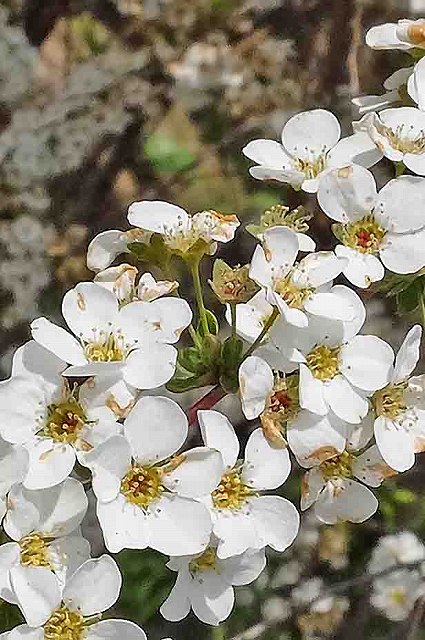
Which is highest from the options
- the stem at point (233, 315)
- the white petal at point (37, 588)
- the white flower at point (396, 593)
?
the stem at point (233, 315)

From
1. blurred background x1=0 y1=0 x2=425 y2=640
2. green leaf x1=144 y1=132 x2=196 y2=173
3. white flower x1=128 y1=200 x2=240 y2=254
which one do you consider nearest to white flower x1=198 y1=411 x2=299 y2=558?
white flower x1=128 y1=200 x2=240 y2=254

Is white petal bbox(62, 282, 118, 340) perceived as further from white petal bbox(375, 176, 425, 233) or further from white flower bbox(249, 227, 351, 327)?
white petal bbox(375, 176, 425, 233)

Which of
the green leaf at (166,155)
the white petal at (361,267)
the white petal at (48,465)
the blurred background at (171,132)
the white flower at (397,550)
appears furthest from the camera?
the green leaf at (166,155)

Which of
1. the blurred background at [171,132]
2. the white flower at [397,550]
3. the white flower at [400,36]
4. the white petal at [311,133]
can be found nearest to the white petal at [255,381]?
the white petal at [311,133]

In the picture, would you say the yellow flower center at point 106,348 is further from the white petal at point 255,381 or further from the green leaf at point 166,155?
the green leaf at point 166,155

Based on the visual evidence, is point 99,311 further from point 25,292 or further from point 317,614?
point 317,614

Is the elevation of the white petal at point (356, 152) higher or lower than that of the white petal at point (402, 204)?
higher

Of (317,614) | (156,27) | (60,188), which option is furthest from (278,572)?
(156,27)

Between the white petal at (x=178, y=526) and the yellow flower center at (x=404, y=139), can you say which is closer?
the white petal at (x=178, y=526)
